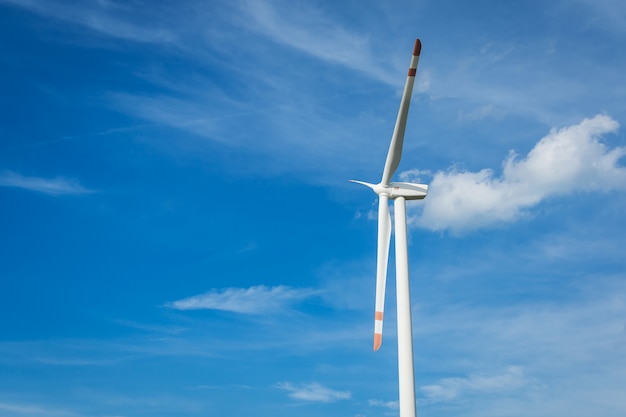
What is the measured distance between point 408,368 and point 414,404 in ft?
8.32

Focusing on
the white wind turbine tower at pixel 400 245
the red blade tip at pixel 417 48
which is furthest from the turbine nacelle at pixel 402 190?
the red blade tip at pixel 417 48

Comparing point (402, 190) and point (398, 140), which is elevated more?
point (398, 140)

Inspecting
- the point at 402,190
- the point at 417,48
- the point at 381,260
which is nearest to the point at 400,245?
the point at 381,260

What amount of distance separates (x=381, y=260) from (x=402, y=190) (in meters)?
6.40

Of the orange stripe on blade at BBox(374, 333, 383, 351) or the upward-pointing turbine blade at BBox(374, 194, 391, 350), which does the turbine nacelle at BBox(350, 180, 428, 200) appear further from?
the orange stripe on blade at BBox(374, 333, 383, 351)

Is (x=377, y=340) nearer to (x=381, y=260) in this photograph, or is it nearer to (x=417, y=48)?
(x=381, y=260)

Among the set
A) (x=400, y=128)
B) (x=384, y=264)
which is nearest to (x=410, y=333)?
(x=384, y=264)

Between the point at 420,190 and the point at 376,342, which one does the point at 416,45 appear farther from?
the point at 376,342

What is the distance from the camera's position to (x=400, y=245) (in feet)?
183

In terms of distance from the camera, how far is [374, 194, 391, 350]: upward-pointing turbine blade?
55031 millimetres

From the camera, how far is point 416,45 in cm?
5541

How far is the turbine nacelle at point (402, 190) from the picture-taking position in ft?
194

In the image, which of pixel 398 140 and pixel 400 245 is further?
pixel 398 140

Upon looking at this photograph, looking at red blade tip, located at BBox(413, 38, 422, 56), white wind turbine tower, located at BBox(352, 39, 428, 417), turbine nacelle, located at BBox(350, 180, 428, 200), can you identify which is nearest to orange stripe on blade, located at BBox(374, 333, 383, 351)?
white wind turbine tower, located at BBox(352, 39, 428, 417)
